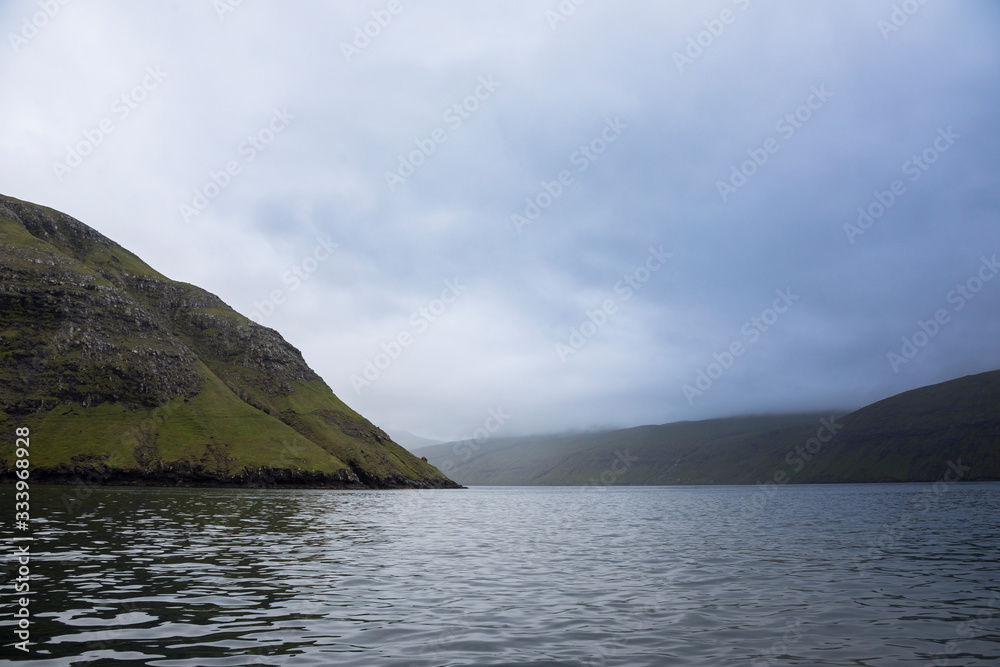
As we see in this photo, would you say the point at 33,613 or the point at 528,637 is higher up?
the point at 33,613

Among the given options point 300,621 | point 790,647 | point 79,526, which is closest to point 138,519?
point 79,526

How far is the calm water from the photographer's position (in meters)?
Answer: 16.0

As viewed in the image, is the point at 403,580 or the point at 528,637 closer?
the point at 528,637

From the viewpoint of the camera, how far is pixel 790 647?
1694 cm

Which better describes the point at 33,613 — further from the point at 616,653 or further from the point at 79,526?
the point at 79,526

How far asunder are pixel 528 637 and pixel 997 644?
13133 millimetres

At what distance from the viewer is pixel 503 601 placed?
23.1m

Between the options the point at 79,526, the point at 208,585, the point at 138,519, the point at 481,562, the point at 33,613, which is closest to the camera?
the point at 33,613

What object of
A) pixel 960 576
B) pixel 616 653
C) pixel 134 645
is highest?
pixel 134 645

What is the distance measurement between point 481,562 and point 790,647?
65.4 feet

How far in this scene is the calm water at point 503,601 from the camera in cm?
1600

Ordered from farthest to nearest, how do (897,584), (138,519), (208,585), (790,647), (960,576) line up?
1. (138,519)
2. (960,576)
3. (897,584)
4. (208,585)
5. (790,647)

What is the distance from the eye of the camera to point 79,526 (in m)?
48.2

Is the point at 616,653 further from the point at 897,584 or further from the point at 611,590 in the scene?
the point at 897,584
